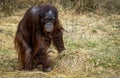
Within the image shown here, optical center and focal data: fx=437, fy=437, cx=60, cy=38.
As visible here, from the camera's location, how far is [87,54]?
17.9 ft

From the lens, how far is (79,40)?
21.6ft

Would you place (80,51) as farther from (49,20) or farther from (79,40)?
(79,40)

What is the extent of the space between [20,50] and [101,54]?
104cm

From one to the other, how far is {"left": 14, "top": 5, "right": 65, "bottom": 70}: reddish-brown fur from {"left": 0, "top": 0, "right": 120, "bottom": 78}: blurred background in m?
0.14

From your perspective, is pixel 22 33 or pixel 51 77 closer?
pixel 51 77

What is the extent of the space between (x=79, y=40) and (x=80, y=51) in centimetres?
107

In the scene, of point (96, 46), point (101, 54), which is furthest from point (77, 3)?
point (101, 54)

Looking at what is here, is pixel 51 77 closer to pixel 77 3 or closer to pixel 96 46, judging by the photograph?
pixel 96 46

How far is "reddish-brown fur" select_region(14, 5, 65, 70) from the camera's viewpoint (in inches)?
203

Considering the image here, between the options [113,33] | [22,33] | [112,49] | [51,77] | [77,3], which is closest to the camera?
[51,77]

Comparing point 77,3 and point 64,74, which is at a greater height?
point 77,3

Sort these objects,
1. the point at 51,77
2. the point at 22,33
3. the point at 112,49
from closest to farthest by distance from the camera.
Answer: the point at 51,77 < the point at 22,33 < the point at 112,49

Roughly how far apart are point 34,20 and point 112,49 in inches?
54.1

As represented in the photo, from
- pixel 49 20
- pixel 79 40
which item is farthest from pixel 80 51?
pixel 79 40
